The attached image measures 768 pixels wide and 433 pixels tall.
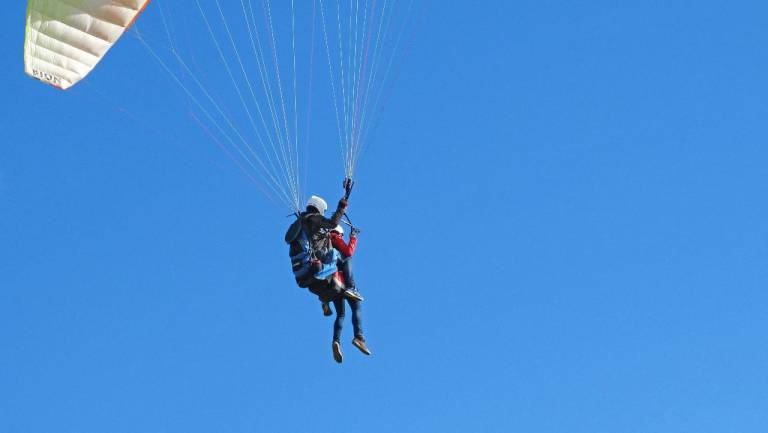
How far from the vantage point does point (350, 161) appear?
357ft

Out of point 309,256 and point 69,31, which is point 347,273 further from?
point 69,31

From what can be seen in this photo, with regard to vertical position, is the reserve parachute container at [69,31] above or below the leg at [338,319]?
above

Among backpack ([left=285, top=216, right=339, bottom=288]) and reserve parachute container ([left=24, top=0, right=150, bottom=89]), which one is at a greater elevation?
reserve parachute container ([left=24, top=0, right=150, bottom=89])

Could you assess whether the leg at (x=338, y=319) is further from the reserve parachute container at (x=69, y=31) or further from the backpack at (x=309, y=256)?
the reserve parachute container at (x=69, y=31)

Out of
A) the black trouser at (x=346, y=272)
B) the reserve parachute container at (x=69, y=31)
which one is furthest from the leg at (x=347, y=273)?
the reserve parachute container at (x=69, y=31)

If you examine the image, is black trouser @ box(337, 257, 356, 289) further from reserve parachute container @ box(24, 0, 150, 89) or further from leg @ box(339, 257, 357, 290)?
reserve parachute container @ box(24, 0, 150, 89)

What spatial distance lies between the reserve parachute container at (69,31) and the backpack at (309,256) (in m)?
3.14

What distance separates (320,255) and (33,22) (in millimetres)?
4340

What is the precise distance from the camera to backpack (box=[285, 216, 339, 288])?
10869 centimetres

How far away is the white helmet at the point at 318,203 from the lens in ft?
358

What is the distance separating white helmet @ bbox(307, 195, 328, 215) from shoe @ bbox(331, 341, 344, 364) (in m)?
1.55

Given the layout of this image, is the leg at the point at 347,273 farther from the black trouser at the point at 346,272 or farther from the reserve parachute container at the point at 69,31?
the reserve parachute container at the point at 69,31

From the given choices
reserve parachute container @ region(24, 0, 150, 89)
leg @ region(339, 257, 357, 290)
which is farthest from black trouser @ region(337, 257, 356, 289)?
reserve parachute container @ region(24, 0, 150, 89)

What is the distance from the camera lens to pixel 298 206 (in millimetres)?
109062
